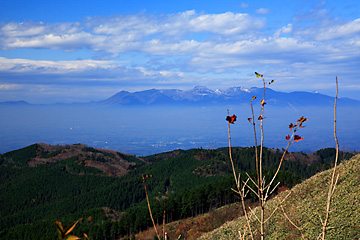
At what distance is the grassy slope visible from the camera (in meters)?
16.2

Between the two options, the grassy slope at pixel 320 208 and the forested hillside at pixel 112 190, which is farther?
the forested hillside at pixel 112 190

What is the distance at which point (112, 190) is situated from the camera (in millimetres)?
127250

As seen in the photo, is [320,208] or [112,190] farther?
[112,190]

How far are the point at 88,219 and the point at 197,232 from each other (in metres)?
57.9

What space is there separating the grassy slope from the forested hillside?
42.0 m

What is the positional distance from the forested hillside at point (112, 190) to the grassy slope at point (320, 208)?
42.0 metres

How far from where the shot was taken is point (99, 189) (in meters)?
134

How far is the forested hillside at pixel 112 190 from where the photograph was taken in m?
70.0

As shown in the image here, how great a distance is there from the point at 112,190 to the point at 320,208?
122953mm

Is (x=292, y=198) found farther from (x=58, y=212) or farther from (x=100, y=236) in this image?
(x=58, y=212)

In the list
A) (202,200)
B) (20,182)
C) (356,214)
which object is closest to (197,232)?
(202,200)

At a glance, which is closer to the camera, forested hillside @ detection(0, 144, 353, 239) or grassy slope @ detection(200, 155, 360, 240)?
grassy slope @ detection(200, 155, 360, 240)

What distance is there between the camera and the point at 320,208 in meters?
16.6

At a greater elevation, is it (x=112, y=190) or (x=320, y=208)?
(x=320, y=208)
